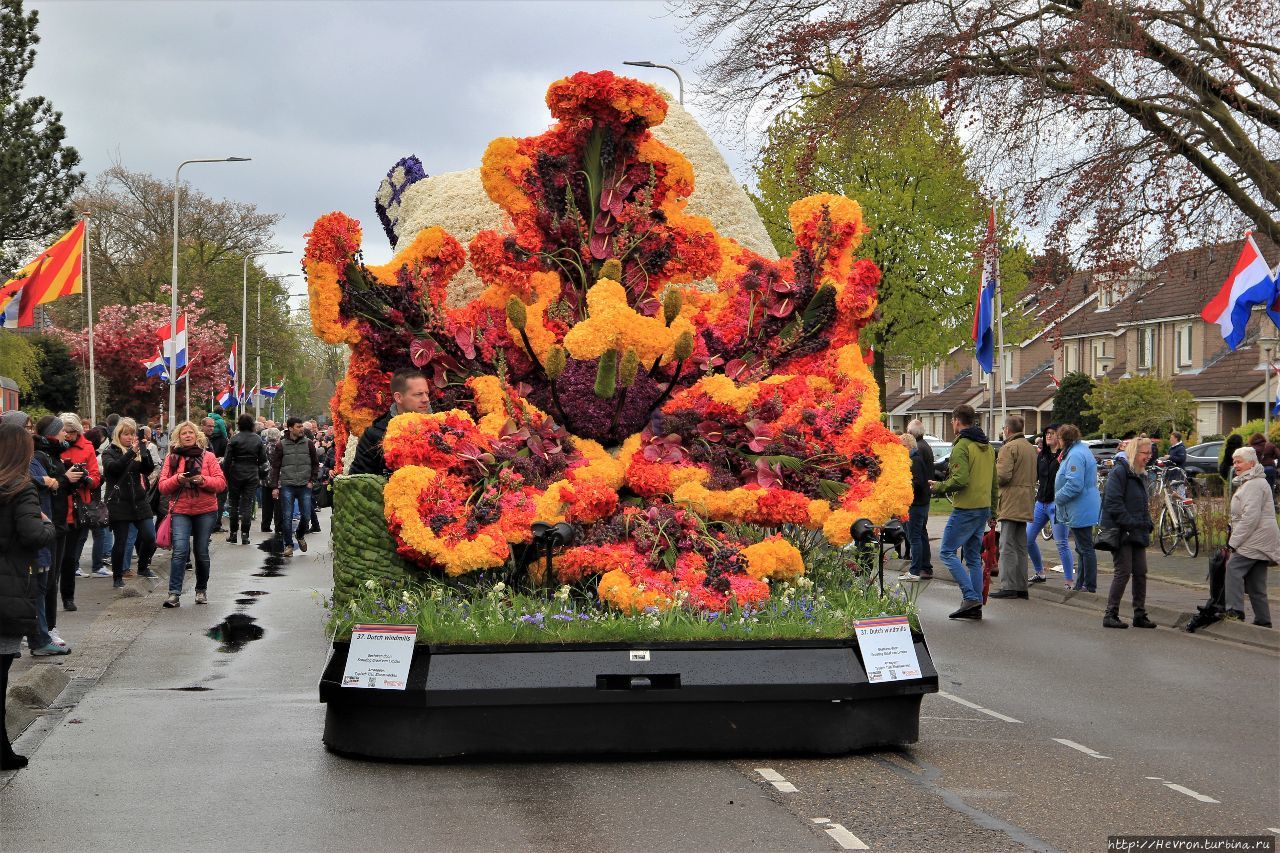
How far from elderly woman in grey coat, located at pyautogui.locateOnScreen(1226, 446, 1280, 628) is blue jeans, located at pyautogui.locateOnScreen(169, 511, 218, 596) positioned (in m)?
9.54

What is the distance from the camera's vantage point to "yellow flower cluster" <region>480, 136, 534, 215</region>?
32.4ft

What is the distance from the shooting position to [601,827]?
6.29 metres

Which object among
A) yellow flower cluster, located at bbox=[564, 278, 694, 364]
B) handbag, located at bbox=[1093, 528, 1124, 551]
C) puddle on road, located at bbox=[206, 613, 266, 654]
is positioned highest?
yellow flower cluster, located at bbox=[564, 278, 694, 364]

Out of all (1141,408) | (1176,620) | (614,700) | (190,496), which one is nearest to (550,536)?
(614,700)

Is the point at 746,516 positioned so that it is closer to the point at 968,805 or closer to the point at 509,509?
the point at 509,509

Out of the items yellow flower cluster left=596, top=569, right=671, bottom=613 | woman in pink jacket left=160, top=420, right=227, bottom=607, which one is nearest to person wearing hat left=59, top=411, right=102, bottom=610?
woman in pink jacket left=160, top=420, right=227, bottom=607

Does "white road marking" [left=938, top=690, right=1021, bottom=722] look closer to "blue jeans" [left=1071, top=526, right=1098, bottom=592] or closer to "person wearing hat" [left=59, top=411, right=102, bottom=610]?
"blue jeans" [left=1071, top=526, right=1098, bottom=592]

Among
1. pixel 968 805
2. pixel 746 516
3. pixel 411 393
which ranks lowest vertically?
pixel 968 805

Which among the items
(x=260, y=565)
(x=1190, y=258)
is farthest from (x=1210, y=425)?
(x=260, y=565)

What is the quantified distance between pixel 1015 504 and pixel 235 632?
8346 mm

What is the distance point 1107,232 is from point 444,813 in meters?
13.0

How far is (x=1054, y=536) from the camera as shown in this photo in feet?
61.2

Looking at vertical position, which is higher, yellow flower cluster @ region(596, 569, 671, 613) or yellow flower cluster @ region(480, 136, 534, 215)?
yellow flower cluster @ region(480, 136, 534, 215)

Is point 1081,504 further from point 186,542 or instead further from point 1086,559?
point 186,542
